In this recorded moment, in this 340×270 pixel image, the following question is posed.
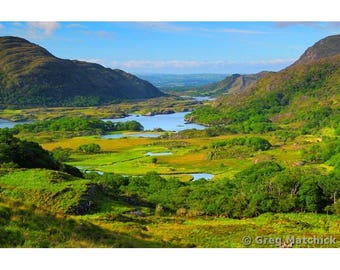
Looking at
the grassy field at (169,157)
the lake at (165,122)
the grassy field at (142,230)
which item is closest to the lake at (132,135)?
the grassy field at (169,157)

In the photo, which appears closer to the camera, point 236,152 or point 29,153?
point 29,153

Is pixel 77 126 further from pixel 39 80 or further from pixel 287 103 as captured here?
pixel 287 103

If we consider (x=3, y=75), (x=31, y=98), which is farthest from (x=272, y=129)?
(x=3, y=75)

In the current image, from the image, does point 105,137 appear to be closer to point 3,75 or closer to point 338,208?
point 3,75

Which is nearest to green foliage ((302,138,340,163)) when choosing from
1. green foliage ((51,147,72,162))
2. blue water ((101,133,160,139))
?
green foliage ((51,147,72,162))

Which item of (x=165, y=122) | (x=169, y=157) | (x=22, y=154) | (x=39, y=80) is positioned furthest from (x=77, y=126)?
(x=22, y=154)
